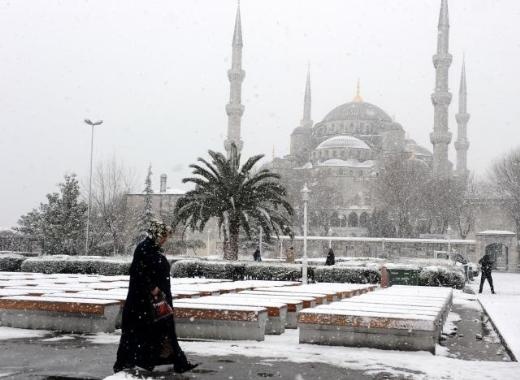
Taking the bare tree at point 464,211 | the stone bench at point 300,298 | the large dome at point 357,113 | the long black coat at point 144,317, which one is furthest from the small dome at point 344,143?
the long black coat at point 144,317

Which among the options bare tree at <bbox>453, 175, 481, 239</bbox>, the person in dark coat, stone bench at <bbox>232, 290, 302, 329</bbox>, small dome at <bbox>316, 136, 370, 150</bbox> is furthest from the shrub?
small dome at <bbox>316, 136, 370, 150</bbox>

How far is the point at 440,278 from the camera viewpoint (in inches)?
822

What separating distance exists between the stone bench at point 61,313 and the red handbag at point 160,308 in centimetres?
248

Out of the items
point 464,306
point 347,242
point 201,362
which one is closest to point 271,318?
point 201,362

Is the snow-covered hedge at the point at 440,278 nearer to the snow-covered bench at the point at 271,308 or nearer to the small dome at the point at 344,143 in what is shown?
the snow-covered bench at the point at 271,308

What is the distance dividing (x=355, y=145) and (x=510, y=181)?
38545 mm

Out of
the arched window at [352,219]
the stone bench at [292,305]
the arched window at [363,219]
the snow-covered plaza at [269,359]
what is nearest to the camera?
the snow-covered plaza at [269,359]

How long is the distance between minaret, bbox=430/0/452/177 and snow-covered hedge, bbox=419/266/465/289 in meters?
48.2

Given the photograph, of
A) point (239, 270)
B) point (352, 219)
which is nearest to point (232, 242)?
point (239, 270)

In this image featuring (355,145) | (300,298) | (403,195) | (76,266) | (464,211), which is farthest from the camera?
(355,145)

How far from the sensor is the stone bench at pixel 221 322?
7.55 m

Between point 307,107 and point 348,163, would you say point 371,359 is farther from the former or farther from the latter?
point 307,107

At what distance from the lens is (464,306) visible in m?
15.0

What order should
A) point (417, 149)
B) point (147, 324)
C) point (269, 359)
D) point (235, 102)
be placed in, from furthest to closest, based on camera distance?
point (417, 149), point (235, 102), point (269, 359), point (147, 324)
